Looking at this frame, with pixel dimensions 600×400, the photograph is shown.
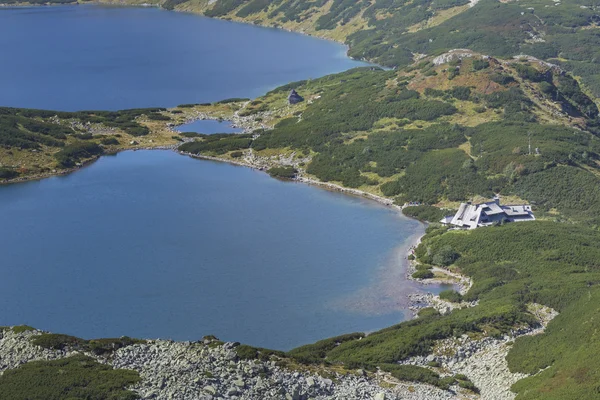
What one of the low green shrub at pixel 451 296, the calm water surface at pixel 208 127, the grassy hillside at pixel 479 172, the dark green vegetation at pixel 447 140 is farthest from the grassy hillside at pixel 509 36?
the low green shrub at pixel 451 296

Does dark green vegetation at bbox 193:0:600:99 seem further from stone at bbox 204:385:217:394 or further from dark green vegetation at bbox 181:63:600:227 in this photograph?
stone at bbox 204:385:217:394

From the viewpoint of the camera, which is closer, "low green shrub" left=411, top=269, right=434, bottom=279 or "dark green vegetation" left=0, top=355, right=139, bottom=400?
"dark green vegetation" left=0, top=355, right=139, bottom=400

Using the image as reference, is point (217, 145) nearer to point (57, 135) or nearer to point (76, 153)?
point (76, 153)

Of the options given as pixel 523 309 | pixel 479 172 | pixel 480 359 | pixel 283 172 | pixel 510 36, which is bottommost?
pixel 283 172

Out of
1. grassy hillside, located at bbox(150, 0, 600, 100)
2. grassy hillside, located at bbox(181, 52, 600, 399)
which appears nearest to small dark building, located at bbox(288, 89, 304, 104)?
grassy hillside, located at bbox(181, 52, 600, 399)

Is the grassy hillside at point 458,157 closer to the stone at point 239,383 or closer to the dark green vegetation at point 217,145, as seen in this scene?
the dark green vegetation at point 217,145

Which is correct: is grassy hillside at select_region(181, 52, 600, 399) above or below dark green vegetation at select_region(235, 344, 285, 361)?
below

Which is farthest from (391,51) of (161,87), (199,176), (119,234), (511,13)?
(119,234)

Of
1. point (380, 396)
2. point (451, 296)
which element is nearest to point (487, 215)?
point (451, 296)
